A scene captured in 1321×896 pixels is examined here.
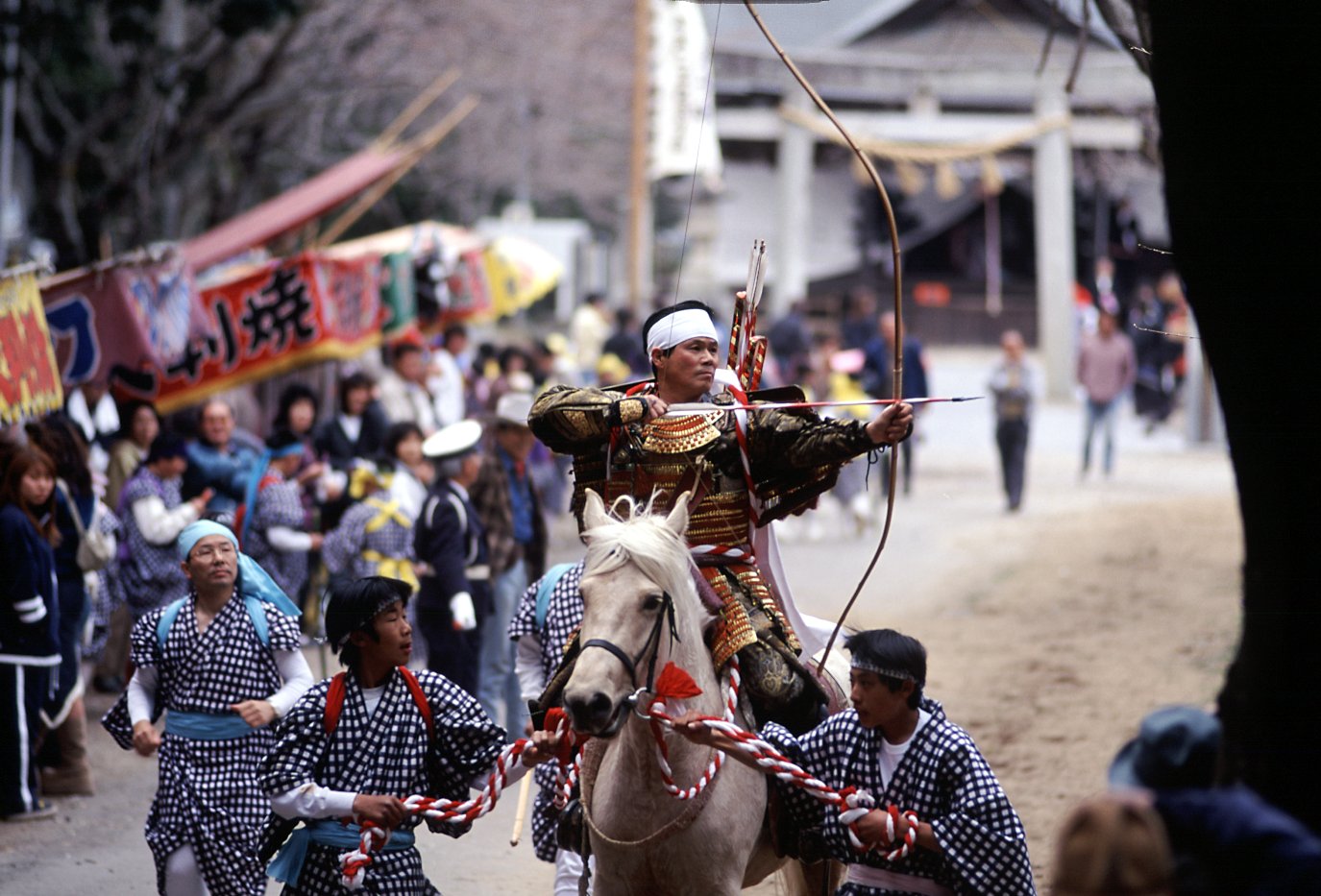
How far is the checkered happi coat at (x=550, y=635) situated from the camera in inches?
237

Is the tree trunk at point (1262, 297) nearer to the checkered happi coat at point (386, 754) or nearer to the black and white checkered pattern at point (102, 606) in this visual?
the checkered happi coat at point (386, 754)

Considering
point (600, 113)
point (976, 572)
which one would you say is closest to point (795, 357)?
point (976, 572)

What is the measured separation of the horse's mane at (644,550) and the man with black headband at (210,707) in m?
1.60

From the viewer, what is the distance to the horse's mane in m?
4.62

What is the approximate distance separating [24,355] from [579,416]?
4.55m

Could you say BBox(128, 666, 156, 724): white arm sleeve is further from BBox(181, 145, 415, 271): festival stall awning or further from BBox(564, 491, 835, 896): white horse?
BBox(181, 145, 415, 271): festival stall awning

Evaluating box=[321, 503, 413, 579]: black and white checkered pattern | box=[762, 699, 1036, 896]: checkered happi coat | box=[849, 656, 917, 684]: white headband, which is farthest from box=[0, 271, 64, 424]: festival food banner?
box=[849, 656, 917, 684]: white headband

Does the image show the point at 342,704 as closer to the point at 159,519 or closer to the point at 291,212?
the point at 159,519

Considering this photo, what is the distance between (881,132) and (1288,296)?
2735 centimetres

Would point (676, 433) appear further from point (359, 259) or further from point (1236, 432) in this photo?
point (359, 259)

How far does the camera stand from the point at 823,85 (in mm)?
32656

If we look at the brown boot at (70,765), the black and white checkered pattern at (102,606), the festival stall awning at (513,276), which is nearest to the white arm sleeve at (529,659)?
the brown boot at (70,765)

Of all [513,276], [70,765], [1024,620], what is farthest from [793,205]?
[70,765]

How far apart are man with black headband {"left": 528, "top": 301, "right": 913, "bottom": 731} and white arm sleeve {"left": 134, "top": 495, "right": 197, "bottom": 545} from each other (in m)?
4.55
